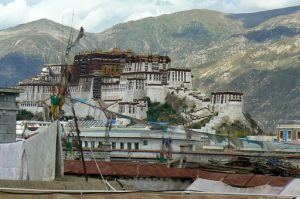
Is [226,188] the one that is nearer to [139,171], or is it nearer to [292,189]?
[292,189]

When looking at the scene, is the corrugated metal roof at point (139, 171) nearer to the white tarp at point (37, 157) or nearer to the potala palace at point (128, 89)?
the white tarp at point (37, 157)

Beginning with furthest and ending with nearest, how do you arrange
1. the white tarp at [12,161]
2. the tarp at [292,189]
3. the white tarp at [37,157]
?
the tarp at [292,189] → the white tarp at [12,161] → the white tarp at [37,157]

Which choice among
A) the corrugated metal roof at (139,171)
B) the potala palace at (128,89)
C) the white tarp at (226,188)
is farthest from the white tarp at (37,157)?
the potala palace at (128,89)

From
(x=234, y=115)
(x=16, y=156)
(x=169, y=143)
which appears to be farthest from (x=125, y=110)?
(x=16, y=156)

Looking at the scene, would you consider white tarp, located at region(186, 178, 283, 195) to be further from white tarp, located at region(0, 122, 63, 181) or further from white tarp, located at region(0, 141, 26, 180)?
white tarp, located at region(0, 141, 26, 180)

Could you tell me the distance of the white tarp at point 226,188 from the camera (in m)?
20.8

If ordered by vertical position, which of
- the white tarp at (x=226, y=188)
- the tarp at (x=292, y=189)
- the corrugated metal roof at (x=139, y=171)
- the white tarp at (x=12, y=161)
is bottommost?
the corrugated metal roof at (x=139, y=171)

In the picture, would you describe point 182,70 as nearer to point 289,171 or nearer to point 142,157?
point 142,157

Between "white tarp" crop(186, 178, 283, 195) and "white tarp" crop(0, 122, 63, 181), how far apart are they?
4573 millimetres

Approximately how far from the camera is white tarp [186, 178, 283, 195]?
20797mm

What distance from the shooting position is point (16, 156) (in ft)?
61.6

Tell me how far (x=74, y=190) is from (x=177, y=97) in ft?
413

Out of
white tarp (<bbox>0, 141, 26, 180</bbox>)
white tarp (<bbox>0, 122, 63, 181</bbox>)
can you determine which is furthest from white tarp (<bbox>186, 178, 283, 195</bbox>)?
white tarp (<bbox>0, 141, 26, 180</bbox>)

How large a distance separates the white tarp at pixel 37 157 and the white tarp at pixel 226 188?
4.57m
